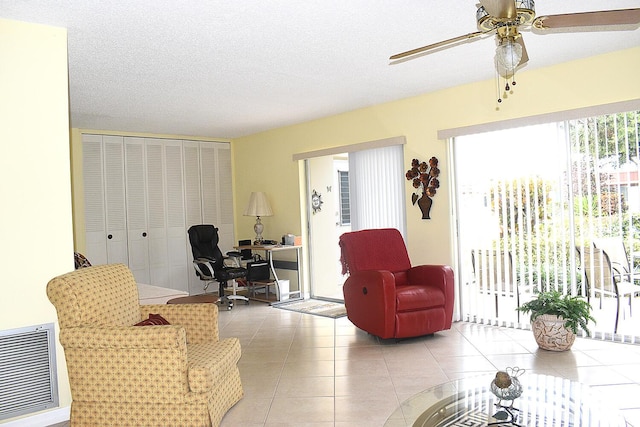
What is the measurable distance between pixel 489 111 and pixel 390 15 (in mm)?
2131

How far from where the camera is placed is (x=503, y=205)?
16.5 feet

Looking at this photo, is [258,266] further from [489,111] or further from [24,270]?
[24,270]

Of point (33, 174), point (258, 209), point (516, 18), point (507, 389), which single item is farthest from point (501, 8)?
point (258, 209)

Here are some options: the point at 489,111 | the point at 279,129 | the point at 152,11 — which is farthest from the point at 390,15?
the point at 279,129

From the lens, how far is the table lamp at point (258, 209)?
7398 millimetres

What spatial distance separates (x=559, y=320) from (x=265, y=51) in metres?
3.08

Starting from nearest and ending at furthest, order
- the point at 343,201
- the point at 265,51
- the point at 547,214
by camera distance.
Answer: the point at 265,51, the point at 547,214, the point at 343,201

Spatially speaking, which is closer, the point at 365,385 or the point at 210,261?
the point at 365,385

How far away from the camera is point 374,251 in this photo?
5.14m

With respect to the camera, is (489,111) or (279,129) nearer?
(489,111)

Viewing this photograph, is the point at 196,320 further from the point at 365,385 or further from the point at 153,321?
the point at 365,385

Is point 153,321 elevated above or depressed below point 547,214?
below

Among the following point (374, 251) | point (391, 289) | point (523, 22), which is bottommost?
point (391, 289)

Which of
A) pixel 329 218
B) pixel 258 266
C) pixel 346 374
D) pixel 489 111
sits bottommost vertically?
Result: pixel 346 374
